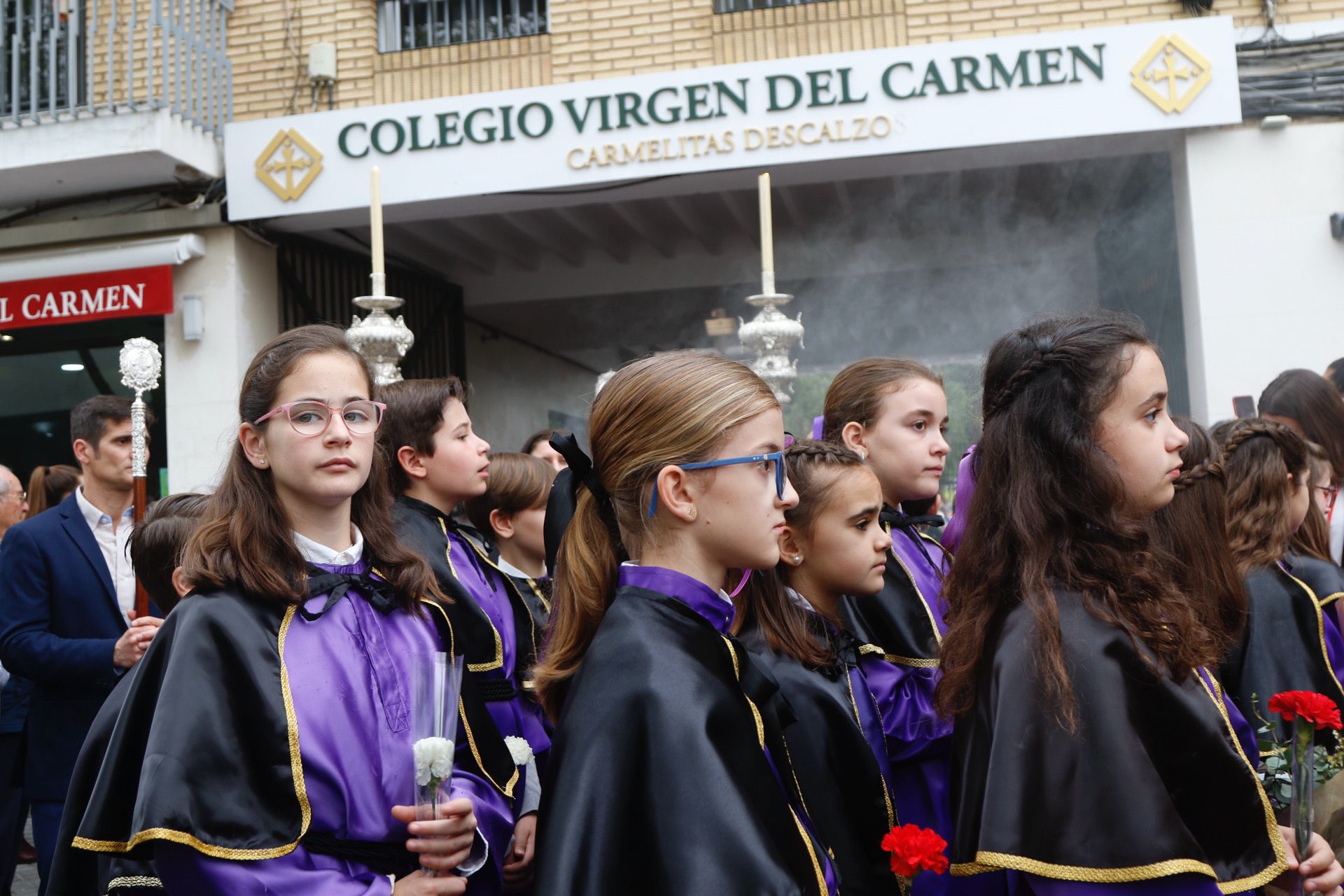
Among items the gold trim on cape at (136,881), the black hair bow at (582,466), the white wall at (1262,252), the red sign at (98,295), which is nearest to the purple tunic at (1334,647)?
the black hair bow at (582,466)

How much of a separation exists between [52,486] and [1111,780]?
251 inches

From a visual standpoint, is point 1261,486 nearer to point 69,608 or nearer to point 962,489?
point 962,489

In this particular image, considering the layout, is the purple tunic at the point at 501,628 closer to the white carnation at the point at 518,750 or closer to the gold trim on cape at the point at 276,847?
the white carnation at the point at 518,750

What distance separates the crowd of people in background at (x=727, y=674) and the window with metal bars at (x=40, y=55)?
25.0 feet

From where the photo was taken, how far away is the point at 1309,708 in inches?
84.0

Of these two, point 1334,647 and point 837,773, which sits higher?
point 1334,647

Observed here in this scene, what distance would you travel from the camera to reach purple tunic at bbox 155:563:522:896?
210 centimetres

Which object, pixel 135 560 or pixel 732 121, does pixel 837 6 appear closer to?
pixel 732 121

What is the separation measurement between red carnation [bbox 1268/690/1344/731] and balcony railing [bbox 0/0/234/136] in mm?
8530

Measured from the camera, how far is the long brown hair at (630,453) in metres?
2.09

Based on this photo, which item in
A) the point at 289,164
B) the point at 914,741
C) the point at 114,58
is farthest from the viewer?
the point at 114,58

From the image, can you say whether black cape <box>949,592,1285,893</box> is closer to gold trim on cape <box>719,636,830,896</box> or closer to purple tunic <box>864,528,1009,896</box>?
gold trim on cape <box>719,636,830,896</box>

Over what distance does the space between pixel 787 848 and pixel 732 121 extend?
739 centimetres

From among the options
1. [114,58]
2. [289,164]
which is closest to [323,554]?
[289,164]
